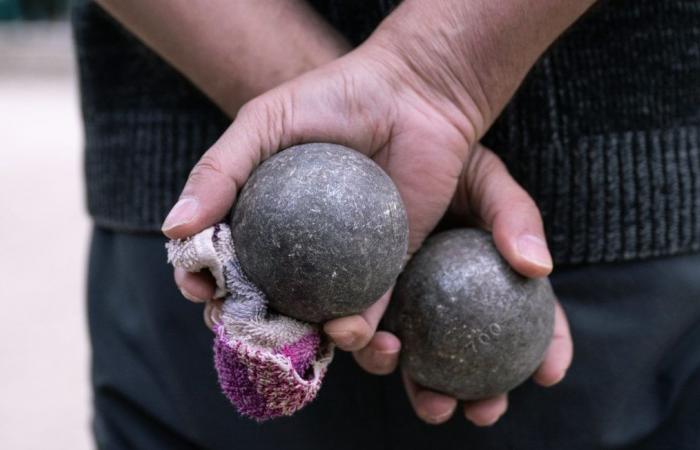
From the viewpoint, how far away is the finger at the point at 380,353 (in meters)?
1.02

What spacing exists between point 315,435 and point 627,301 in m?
0.47

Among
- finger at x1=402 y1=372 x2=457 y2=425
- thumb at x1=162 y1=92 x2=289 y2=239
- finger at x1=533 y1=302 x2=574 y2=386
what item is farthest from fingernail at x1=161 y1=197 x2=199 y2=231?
finger at x1=533 y1=302 x2=574 y2=386

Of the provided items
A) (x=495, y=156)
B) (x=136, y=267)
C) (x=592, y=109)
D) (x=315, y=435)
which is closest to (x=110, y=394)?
(x=136, y=267)

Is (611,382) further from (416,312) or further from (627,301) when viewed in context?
(416,312)

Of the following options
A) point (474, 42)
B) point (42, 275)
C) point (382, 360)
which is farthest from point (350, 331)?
point (42, 275)

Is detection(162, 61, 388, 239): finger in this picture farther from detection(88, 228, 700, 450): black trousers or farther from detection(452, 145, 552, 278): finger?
detection(88, 228, 700, 450): black trousers

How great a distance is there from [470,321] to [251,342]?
0.28 meters

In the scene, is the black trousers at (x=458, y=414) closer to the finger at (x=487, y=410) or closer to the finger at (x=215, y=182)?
the finger at (x=487, y=410)

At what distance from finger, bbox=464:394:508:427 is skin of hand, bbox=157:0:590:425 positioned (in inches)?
1.5

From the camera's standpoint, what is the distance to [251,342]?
908 millimetres

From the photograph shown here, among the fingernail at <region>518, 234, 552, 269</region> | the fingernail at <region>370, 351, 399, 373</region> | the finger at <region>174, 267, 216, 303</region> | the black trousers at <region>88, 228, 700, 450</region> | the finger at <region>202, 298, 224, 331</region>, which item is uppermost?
the fingernail at <region>518, 234, 552, 269</region>

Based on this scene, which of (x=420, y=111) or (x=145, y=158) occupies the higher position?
(x=420, y=111)

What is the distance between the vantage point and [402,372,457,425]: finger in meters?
1.08

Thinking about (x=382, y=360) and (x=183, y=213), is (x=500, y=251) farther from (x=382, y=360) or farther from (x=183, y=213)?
(x=183, y=213)
